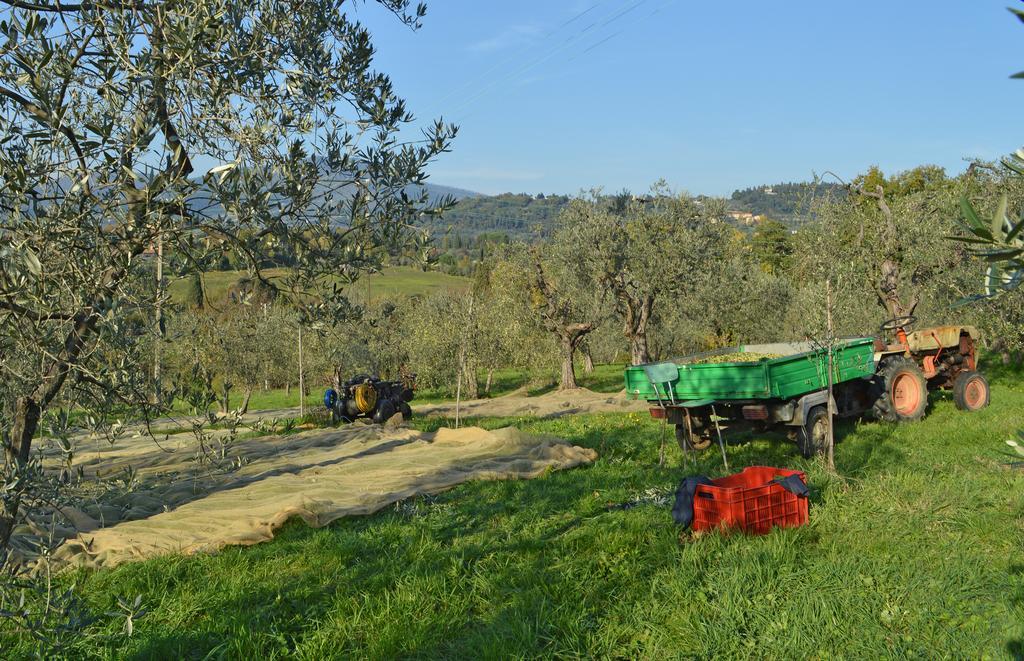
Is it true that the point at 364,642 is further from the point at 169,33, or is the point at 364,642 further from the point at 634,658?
the point at 169,33

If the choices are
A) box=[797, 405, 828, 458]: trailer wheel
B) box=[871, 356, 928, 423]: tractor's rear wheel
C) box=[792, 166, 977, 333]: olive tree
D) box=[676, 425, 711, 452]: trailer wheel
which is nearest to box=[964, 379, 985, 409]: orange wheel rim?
box=[871, 356, 928, 423]: tractor's rear wheel

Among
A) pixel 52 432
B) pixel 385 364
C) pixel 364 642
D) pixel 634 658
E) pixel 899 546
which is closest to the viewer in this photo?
pixel 52 432

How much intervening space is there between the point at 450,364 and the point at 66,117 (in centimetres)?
2365

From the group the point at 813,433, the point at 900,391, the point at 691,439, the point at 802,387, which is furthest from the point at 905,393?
the point at 691,439

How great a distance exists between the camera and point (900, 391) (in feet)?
41.3

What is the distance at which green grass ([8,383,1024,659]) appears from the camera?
476cm

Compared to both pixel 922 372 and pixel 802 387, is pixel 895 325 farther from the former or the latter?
pixel 922 372

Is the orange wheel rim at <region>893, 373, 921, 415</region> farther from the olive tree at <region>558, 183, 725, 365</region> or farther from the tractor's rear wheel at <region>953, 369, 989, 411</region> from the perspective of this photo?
the olive tree at <region>558, 183, 725, 365</region>

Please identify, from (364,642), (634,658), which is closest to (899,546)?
(634,658)

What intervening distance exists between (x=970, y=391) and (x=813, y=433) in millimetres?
5039

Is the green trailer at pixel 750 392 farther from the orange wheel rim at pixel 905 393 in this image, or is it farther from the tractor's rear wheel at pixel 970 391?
the tractor's rear wheel at pixel 970 391

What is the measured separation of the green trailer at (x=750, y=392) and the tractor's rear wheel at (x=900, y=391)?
117 cm

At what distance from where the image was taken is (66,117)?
3.33m

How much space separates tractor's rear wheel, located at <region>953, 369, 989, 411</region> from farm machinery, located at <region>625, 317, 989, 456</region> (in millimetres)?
18
